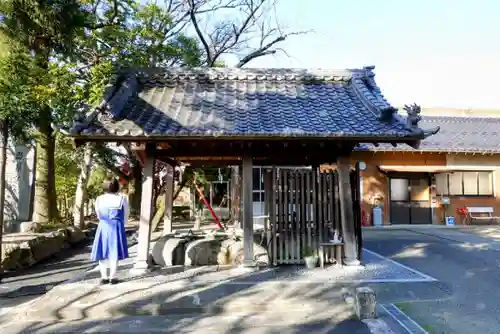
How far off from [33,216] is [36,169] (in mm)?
1561

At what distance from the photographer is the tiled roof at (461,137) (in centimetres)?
1986

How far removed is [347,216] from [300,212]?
0.95 m

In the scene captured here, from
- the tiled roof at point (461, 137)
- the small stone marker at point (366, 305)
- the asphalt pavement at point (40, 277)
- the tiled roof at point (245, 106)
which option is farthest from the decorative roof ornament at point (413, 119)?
the tiled roof at point (461, 137)

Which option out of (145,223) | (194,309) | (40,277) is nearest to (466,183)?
Answer: (145,223)

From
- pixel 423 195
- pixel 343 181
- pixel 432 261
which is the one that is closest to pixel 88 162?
pixel 343 181

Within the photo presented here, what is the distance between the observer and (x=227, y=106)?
8.13 m

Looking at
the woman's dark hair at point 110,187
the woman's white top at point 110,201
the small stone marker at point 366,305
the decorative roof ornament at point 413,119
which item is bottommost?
the small stone marker at point 366,305

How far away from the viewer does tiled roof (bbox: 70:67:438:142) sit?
22.4 feet

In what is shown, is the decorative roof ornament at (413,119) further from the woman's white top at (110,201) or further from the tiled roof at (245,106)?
the woman's white top at (110,201)

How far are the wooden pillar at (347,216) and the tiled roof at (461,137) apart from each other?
12303 millimetres

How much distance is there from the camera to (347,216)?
763 cm

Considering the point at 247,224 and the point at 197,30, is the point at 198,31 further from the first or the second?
the point at 247,224

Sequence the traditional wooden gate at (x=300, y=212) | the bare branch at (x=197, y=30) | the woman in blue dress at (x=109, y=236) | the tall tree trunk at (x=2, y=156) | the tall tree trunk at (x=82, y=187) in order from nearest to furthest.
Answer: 1. the woman in blue dress at (x=109, y=236)
2. the tall tree trunk at (x=2, y=156)
3. the traditional wooden gate at (x=300, y=212)
4. the tall tree trunk at (x=82, y=187)
5. the bare branch at (x=197, y=30)

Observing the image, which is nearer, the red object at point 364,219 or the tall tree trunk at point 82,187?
the tall tree trunk at point 82,187
